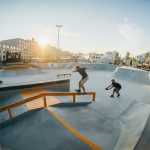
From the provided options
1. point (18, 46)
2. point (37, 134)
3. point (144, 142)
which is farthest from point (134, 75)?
point (18, 46)

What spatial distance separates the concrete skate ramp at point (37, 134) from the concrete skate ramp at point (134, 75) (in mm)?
12902

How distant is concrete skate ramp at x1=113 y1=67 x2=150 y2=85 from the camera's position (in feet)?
49.8

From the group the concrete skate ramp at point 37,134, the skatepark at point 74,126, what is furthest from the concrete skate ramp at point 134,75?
the concrete skate ramp at point 37,134

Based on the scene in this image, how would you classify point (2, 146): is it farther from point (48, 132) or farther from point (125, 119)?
point (125, 119)

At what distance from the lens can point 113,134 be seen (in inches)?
184

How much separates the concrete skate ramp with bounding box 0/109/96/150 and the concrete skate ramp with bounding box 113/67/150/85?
12.9 m

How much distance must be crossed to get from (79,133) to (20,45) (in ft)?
316

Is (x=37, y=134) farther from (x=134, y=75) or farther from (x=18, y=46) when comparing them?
(x=18, y=46)

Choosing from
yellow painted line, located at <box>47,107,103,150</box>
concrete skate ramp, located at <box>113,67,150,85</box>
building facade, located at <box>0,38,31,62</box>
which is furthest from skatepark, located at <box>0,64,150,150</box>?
building facade, located at <box>0,38,31,62</box>

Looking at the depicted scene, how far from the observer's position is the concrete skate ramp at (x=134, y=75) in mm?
15164

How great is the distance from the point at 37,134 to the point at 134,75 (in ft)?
47.9

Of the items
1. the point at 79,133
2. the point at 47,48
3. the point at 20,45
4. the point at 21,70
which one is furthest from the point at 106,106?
the point at 47,48

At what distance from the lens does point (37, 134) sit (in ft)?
14.8

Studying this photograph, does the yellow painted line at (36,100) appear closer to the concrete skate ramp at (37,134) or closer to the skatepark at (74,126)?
the skatepark at (74,126)
